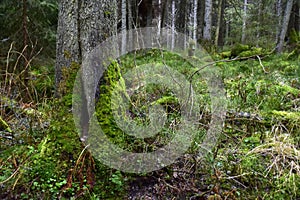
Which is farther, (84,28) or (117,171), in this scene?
(84,28)

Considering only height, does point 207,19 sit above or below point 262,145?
above

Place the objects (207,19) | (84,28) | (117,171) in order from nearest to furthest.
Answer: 1. (117,171)
2. (84,28)
3. (207,19)

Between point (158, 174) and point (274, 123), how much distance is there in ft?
6.33

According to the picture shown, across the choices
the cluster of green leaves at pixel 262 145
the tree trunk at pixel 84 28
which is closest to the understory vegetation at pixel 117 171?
the cluster of green leaves at pixel 262 145

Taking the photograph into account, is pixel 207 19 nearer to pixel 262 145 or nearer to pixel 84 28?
pixel 262 145

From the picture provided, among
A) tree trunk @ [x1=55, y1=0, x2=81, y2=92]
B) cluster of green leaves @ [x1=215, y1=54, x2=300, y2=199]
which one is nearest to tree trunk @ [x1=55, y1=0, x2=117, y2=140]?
tree trunk @ [x1=55, y1=0, x2=81, y2=92]

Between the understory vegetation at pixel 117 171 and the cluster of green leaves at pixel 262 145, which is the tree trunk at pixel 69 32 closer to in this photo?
the understory vegetation at pixel 117 171

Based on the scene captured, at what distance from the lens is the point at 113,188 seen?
229cm

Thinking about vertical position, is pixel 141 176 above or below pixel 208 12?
below

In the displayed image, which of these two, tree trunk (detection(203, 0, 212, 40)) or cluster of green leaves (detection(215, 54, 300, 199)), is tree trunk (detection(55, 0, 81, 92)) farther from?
tree trunk (detection(203, 0, 212, 40))

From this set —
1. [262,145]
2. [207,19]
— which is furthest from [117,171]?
[207,19]

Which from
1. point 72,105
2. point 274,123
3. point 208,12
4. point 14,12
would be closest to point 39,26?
point 14,12

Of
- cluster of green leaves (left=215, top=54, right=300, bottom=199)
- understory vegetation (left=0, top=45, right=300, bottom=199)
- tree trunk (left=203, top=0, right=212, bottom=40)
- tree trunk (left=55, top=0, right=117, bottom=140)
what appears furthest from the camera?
tree trunk (left=203, top=0, right=212, bottom=40)

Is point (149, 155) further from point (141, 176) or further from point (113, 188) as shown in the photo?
point (113, 188)
